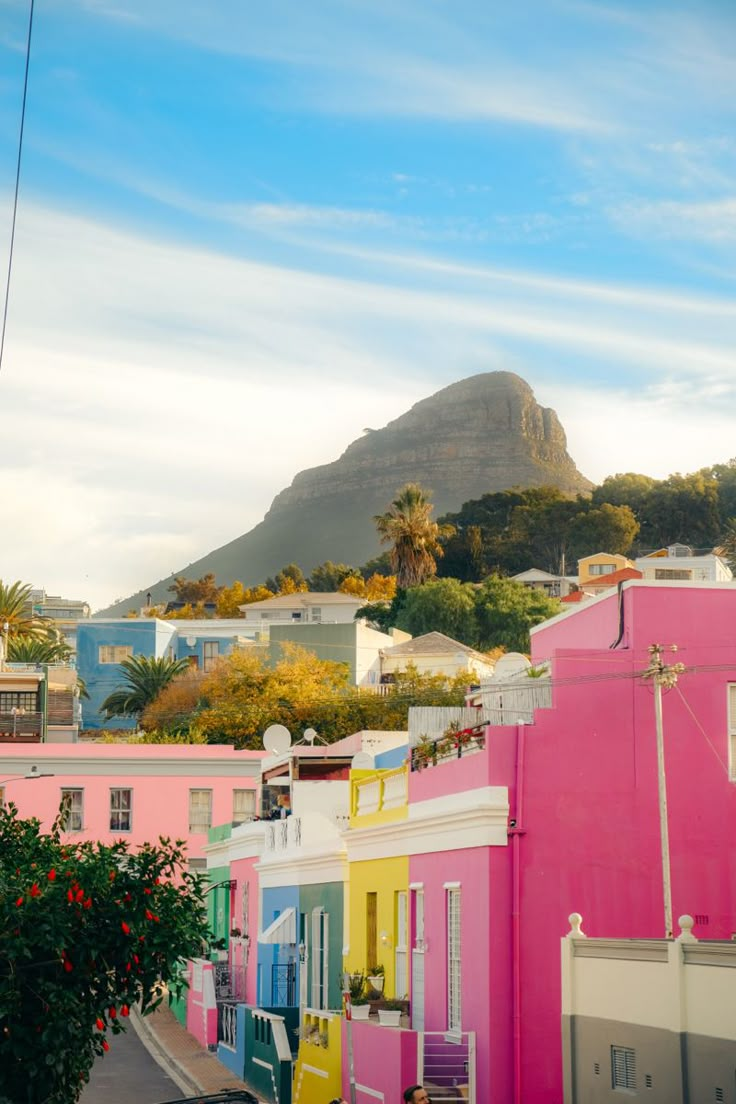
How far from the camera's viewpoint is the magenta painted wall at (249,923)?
112ft

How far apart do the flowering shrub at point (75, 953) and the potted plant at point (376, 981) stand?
897 centimetres

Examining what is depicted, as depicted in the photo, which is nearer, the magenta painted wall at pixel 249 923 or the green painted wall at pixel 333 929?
the green painted wall at pixel 333 929

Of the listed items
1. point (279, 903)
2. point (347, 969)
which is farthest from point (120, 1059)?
point (347, 969)

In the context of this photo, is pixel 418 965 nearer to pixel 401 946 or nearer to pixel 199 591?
pixel 401 946

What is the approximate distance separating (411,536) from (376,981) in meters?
89.3

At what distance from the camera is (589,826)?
68.6 ft

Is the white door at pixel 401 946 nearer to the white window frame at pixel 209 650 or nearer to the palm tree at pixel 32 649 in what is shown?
the palm tree at pixel 32 649

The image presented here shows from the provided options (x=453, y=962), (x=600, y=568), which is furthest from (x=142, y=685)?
(x=453, y=962)

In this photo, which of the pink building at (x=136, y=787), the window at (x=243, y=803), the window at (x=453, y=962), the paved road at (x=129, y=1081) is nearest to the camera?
the window at (x=453, y=962)

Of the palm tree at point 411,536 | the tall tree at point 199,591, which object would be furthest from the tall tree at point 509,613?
the tall tree at point 199,591

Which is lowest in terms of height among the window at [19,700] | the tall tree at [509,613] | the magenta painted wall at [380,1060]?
the magenta painted wall at [380,1060]

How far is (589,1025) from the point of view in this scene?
18.2 meters

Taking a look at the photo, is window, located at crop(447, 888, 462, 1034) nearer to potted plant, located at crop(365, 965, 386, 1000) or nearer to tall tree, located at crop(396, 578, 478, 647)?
potted plant, located at crop(365, 965, 386, 1000)

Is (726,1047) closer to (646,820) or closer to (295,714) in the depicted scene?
(646,820)
